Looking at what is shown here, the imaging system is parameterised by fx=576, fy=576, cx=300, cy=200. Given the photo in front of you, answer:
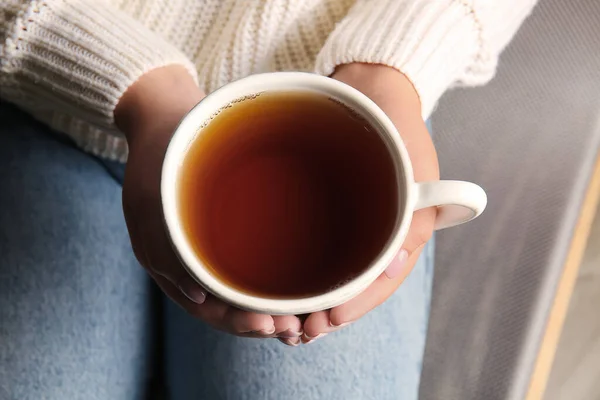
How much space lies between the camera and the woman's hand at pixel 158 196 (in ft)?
1.36

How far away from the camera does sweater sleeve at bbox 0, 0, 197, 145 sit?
500 mm

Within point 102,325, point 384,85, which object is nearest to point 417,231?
point 384,85

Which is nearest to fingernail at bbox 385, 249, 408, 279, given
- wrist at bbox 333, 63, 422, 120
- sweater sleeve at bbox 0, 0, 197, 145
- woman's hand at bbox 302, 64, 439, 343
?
woman's hand at bbox 302, 64, 439, 343

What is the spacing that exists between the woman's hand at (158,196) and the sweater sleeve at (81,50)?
0.01 meters

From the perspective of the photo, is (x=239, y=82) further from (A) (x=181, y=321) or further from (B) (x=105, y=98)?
(A) (x=181, y=321)

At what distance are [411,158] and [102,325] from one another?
1.23 feet

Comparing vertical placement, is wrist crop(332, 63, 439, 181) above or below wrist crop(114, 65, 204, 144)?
above

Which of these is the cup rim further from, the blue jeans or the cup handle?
Answer: the blue jeans

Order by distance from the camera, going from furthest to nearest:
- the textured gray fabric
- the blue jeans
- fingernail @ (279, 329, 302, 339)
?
the textured gray fabric
the blue jeans
fingernail @ (279, 329, 302, 339)

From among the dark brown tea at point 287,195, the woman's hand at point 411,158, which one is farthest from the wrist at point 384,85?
the dark brown tea at point 287,195

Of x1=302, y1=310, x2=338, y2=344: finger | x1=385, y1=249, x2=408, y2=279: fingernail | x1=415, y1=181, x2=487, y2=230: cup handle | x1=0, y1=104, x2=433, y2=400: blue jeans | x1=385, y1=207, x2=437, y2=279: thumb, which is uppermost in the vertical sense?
x1=415, y1=181, x2=487, y2=230: cup handle

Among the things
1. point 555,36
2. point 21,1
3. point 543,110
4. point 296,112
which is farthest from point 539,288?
point 21,1

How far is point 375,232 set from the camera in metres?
0.36

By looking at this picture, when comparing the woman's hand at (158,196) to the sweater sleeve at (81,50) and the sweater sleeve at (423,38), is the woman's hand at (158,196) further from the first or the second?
the sweater sleeve at (423,38)
